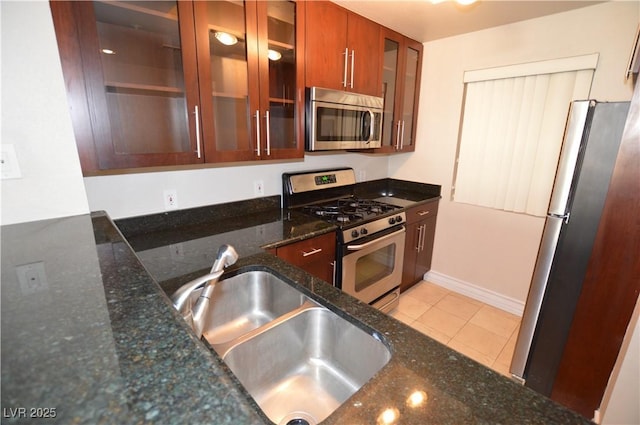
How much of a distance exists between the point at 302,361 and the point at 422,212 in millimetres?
1988

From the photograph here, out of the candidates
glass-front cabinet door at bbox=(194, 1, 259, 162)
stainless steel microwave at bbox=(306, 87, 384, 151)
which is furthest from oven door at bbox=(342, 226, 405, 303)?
glass-front cabinet door at bbox=(194, 1, 259, 162)

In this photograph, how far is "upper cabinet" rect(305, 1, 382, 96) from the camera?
5.84ft

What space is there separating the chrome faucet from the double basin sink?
93mm

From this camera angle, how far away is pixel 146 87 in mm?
1274

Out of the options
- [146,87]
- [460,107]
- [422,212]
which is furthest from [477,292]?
[146,87]

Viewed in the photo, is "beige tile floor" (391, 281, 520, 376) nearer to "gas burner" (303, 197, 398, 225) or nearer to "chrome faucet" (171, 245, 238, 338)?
"gas burner" (303, 197, 398, 225)

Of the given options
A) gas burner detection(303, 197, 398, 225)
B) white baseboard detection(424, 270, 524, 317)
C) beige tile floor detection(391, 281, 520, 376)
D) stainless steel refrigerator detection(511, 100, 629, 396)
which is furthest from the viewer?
white baseboard detection(424, 270, 524, 317)

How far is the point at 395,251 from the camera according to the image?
92.7 inches

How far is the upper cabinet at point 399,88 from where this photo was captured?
2.34 meters

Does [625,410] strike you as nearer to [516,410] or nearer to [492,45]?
[516,410]

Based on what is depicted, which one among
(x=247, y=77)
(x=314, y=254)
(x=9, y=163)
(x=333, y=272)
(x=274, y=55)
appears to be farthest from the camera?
(x=333, y=272)

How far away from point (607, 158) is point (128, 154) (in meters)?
2.14

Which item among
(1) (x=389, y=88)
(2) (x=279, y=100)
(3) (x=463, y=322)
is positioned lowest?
(3) (x=463, y=322)

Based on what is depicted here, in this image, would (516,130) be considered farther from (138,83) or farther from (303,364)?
(138,83)
